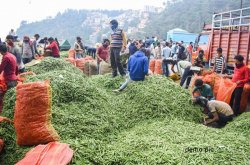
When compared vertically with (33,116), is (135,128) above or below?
below

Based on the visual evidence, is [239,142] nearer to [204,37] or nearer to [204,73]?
[204,73]

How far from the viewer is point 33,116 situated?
5.31 m

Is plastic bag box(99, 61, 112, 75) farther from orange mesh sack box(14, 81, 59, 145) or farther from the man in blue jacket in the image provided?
orange mesh sack box(14, 81, 59, 145)

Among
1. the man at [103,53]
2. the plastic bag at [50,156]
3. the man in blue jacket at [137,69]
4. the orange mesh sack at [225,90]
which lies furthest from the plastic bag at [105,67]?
the plastic bag at [50,156]

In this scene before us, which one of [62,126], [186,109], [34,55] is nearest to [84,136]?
[62,126]

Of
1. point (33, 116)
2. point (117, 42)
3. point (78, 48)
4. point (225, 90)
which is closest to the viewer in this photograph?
point (33, 116)

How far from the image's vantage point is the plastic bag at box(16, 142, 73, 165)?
13.8ft

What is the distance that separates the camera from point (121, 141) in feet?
19.0

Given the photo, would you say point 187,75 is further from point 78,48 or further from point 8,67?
point 78,48

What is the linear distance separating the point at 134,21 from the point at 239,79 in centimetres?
8970

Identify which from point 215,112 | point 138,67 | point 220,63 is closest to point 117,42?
point 138,67

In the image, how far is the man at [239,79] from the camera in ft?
28.5

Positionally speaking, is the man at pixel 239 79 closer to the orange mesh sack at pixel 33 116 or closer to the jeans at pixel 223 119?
the jeans at pixel 223 119

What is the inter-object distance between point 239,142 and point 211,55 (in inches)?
315
